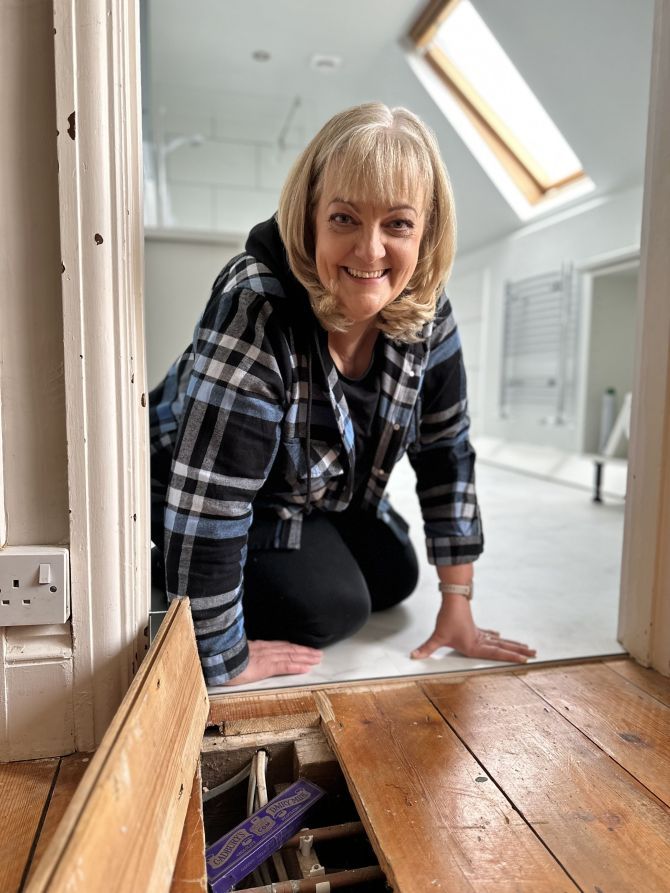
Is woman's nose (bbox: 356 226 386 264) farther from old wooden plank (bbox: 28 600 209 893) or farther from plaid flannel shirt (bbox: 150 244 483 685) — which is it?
old wooden plank (bbox: 28 600 209 893)

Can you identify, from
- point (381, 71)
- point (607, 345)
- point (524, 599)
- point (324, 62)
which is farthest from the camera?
point (381, 71)

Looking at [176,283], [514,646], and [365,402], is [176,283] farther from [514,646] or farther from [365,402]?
[514,646]

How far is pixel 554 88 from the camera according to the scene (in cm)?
294

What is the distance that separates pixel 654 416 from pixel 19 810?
1002 millimetres

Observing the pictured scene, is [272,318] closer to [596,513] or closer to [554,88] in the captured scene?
[596,513]

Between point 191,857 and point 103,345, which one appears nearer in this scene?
point 191,857

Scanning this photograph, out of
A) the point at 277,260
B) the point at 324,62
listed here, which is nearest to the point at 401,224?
the point at 277,260

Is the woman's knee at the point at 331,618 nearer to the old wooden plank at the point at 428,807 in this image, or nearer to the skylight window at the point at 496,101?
the old wooden plank at the point at 428,807

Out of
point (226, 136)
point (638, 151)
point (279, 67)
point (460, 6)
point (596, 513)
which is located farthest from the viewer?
point (226, 136)

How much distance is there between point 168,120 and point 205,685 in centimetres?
397

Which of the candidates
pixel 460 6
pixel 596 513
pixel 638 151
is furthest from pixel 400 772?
pixel 460 6

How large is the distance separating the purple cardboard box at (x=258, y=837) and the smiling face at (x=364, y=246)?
63 centimetres

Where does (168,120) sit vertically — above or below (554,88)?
above

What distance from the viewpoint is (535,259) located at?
3.83m
